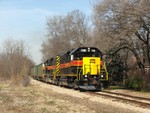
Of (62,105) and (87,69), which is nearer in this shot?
(62,105)

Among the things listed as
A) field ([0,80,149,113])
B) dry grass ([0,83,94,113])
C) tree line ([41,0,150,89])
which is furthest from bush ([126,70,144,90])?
dry grass ([0,83,94,113])

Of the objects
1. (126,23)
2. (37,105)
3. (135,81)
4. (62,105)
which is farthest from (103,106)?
(135,81)

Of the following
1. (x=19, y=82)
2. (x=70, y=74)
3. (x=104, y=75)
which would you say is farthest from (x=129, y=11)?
(x=19, y=82)

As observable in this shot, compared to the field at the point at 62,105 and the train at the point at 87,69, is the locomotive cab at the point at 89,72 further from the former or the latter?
the field at the point at 62,105

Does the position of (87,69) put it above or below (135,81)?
above

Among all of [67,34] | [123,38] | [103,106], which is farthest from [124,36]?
[67,34]

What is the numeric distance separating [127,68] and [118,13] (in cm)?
844

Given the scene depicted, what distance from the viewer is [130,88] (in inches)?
1252

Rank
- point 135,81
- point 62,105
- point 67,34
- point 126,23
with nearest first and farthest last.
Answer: point 62,105, point 126,23, point 135,81, point 67,34

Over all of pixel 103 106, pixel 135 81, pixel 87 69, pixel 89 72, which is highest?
pixel 87 69

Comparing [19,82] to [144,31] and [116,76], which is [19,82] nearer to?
[116,76]

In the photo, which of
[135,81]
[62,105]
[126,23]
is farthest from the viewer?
[135,81]

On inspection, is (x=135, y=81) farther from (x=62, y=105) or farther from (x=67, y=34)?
(x=67, y=34)

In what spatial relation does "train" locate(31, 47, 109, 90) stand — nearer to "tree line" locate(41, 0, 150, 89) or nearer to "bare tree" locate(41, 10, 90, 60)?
"tree line" locate(41, 0, 150, 89)
